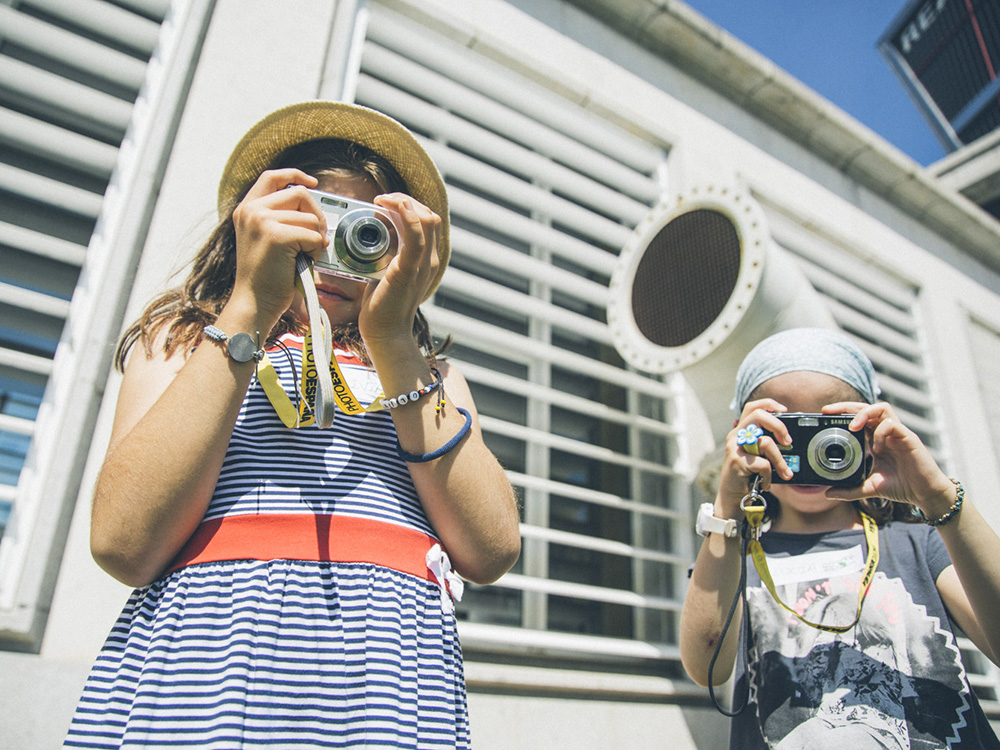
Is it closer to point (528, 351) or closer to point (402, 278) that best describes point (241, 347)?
point (402, 278)

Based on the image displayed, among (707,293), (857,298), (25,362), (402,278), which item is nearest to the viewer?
(402,278)

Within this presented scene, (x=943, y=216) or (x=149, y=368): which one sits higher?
(x=943, y=216)

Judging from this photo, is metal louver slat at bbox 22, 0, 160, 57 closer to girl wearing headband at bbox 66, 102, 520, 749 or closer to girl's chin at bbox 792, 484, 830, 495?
girl wearing headband at bbox 66, 102, 520, 749

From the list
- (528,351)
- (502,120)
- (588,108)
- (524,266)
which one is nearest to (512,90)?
(502,120)

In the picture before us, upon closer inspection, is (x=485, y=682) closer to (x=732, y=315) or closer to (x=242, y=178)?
(x=732, y=315)

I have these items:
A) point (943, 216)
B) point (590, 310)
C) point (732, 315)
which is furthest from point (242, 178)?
point (943, 216)

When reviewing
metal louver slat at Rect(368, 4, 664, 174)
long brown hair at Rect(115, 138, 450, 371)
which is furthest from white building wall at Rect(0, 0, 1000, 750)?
long brown hair at Rect(115, 138, 450, 371)

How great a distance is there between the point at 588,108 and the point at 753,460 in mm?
2364

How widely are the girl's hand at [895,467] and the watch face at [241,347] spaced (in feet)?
3.42

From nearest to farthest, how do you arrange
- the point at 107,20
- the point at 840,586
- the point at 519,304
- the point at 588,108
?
the point at 840,586 < the point at 107,20 < the point at 519,304 < the point at 588,108

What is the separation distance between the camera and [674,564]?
2467 mm

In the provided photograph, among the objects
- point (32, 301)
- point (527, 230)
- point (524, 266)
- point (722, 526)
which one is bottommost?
point (722, 526)

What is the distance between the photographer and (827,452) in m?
1.16

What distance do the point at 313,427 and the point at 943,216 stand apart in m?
5.35
